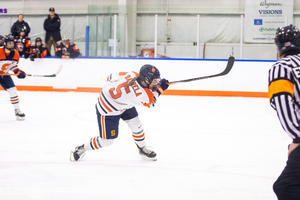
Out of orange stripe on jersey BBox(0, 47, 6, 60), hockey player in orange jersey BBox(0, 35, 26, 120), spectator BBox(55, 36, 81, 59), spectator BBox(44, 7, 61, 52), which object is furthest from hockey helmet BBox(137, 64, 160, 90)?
spectator BBox(44, 7, 61, 52)

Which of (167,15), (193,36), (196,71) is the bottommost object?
(196,71)

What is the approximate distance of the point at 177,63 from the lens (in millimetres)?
7516

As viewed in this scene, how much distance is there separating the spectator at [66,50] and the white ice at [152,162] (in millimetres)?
2962

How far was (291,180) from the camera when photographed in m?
1.20

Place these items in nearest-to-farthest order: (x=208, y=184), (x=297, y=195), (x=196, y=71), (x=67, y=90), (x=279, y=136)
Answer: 1. (x=297, y=195)
2. (x=208, y=184)
3. (x=279, y=136)
4. (x=196, y=71)
5. (x=67, y=90)

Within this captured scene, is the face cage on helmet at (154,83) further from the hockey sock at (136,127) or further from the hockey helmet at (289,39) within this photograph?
the hockey helmet at (289,39)

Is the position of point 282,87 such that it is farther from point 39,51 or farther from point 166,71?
point 39,51

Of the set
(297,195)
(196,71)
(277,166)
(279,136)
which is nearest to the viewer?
(297,195)

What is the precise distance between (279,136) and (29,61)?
6376 millimetres

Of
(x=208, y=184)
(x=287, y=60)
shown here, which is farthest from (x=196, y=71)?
(x=287, y=60)

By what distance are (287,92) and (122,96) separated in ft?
4.60

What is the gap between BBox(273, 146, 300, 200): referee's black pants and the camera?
3.90ft

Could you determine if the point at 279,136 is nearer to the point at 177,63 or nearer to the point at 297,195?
the point at 297,195

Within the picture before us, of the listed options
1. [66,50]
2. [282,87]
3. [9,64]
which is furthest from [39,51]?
[282,87]
